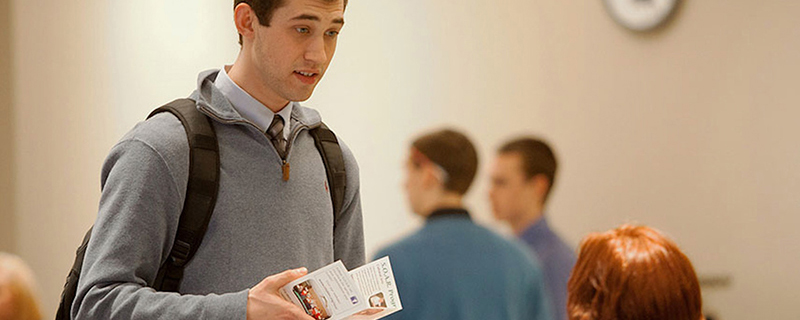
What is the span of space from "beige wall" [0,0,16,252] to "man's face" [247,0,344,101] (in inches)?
102

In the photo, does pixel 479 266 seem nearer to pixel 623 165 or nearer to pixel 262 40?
pixel 623 165

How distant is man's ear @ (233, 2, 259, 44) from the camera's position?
1571mm

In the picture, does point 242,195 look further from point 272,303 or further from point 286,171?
point 272,303

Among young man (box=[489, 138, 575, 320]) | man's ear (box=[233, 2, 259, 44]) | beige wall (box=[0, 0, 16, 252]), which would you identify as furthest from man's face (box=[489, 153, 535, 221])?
beige wall (box=[0, 0, 16, 252])

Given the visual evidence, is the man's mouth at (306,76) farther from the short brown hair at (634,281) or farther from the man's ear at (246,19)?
the short brown hair at (634,281)

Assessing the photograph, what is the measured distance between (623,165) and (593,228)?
26 centimetres

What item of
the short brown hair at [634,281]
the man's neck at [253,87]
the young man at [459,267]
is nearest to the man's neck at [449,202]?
the young man at [459,267]

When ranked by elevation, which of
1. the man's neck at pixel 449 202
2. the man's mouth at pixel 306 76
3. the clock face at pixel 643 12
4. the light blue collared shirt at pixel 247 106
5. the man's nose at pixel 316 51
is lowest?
the man's neck at pixel 449 202

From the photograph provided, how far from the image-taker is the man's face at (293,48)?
1.54 metres

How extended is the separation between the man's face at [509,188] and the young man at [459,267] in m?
0.08

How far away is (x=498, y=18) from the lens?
309cm

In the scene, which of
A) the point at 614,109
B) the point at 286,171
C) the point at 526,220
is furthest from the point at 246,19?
the point at 614,109

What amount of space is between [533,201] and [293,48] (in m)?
1.69

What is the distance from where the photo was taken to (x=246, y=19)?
1.58 meters
